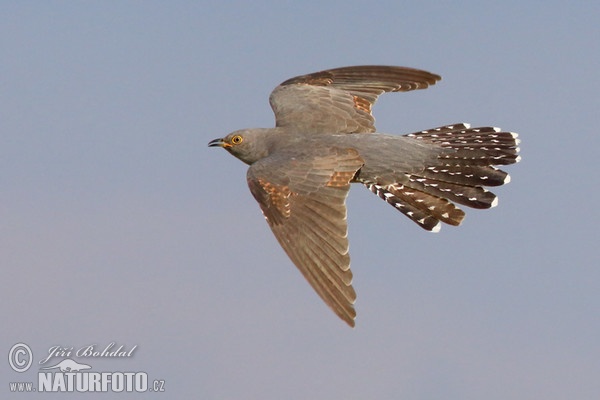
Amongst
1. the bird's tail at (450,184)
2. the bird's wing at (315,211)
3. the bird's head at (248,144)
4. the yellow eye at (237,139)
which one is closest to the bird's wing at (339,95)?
the bird's head at (248,144)

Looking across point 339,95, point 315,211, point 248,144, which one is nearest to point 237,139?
point 248,144

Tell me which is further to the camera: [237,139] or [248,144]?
[237,139]

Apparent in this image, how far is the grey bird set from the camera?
12.6 meters

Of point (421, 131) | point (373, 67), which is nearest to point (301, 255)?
point (421, 131)

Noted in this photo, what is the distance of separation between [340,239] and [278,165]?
5.39ft

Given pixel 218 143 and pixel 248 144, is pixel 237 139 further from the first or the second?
pixel 218 143

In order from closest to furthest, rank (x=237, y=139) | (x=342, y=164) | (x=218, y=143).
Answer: (x=342, y=164)
(x=237, y=139)
(x=218, y=143)

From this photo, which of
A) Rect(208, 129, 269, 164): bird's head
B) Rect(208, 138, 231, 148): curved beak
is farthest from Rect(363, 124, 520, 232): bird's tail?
Rect(208, 138, 231, 148): curved beak

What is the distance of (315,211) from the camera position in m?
13.0

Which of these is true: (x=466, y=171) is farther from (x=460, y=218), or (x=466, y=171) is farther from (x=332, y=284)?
(x=332, y=284)

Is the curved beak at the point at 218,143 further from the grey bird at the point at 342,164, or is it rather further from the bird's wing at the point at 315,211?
the bird's wing at the point at 315,211

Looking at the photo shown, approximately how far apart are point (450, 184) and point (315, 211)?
97.2 inches

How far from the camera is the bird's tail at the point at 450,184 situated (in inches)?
572

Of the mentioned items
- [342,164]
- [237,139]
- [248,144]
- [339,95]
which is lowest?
[342,164]
